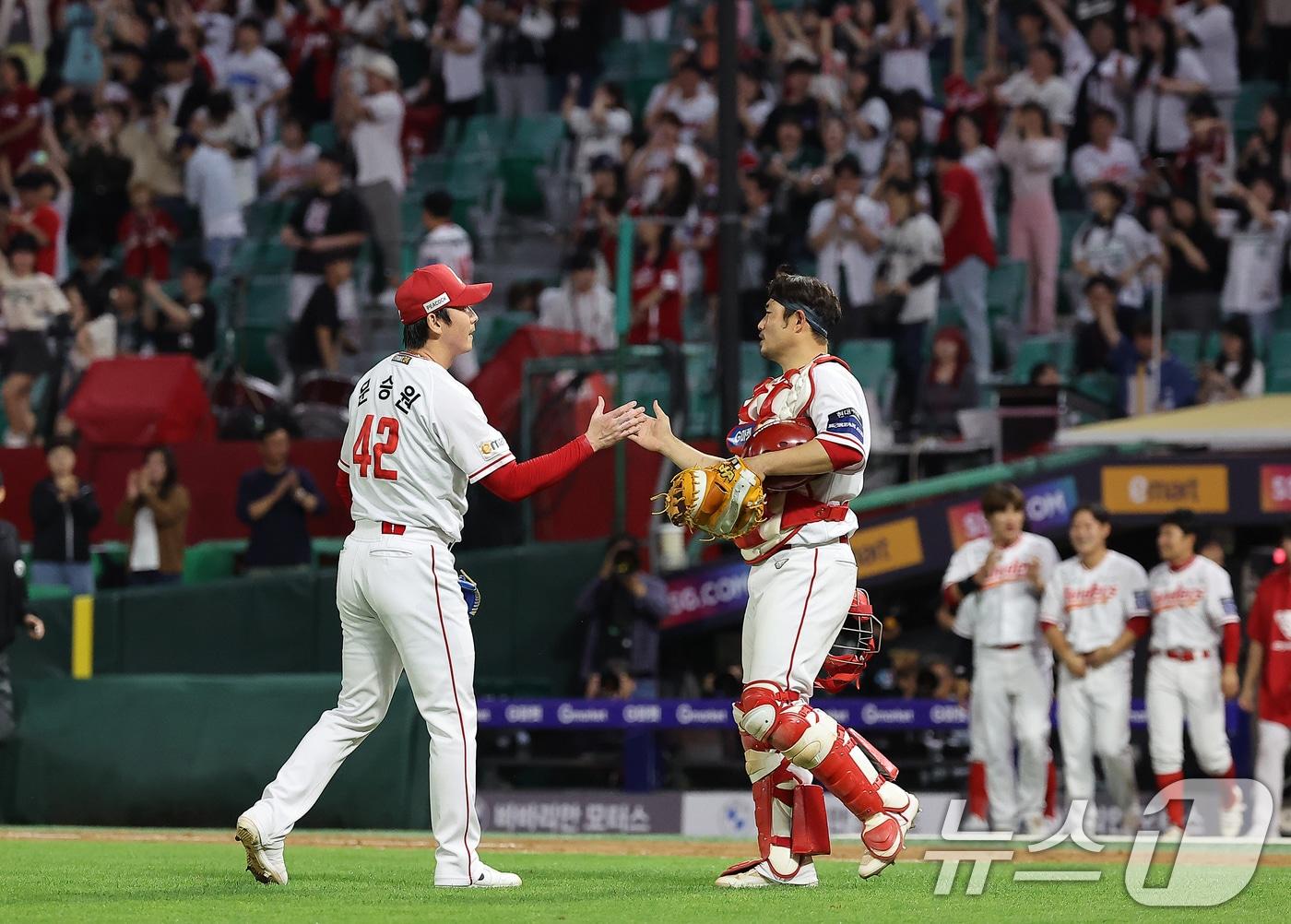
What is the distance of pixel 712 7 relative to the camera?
20.5 m

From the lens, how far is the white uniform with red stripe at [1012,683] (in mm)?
12500

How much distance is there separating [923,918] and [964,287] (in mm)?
10510

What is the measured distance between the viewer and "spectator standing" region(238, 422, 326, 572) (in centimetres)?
1525

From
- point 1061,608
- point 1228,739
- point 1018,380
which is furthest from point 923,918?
point 1018,380

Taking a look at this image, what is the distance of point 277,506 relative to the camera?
15.4 meters

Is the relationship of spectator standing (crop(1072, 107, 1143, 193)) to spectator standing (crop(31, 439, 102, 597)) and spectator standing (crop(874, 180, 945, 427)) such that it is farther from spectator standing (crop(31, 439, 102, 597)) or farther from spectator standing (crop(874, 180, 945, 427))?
spectator standing (crop(31, 439, 102, 597))

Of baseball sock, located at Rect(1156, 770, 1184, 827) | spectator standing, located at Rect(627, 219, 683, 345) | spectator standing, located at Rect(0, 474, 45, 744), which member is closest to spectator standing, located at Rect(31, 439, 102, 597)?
spectator standing, located at Rect(0, 474, 45, 744)

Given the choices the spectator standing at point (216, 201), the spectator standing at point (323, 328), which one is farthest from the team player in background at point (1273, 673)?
the spectator standing at point (216, 201)

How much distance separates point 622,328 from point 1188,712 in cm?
467

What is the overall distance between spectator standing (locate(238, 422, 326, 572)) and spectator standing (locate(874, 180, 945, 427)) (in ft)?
14.7

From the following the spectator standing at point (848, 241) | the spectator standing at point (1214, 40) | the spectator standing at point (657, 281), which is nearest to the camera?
the spectator standing at point (657, 281)

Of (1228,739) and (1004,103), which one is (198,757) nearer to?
(1228,739)

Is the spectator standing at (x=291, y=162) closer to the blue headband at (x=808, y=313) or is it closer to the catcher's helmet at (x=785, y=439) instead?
the blue headband at (x=808, y=313)

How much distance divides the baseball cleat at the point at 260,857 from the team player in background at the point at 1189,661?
6717mm
